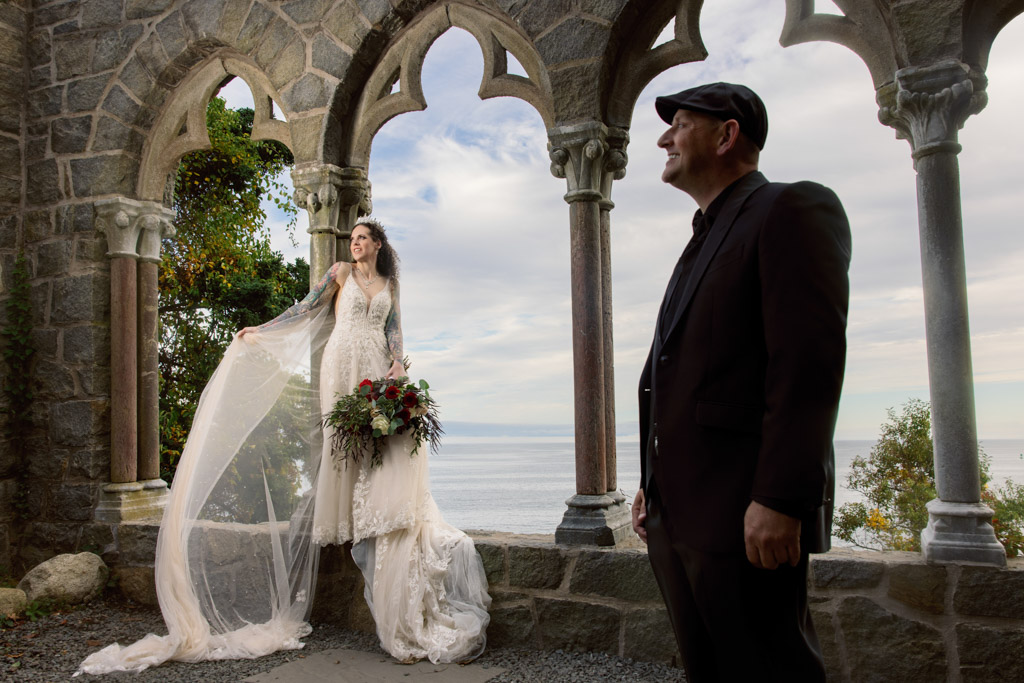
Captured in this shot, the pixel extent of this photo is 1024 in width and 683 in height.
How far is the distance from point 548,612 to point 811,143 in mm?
2731

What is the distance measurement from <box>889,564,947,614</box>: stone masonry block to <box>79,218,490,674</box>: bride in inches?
58.0

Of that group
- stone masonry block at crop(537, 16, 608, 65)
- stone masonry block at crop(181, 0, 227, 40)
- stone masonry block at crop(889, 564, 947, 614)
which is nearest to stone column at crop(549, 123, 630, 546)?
stone masonry block at crop(537, 16, 608, 65)

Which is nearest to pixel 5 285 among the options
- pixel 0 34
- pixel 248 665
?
pixel 0 34

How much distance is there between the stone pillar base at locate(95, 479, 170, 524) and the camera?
4.17 metres

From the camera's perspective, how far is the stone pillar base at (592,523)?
3090mm

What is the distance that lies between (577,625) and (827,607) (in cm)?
90

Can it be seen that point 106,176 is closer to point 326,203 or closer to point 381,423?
point 326,203

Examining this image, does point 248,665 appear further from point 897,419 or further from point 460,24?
point 897,419

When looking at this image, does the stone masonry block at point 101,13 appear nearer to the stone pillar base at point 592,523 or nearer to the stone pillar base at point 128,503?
the stone pillar base at point 128,503

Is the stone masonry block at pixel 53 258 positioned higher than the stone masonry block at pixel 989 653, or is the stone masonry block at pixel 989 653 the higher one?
the stone masonry block at pixel 53 258

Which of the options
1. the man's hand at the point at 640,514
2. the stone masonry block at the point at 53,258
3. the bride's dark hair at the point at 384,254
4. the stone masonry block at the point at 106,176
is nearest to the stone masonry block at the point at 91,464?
the stone masonry block at the point at 53,258

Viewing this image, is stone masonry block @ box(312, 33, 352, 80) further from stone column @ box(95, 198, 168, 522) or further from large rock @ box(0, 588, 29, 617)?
large rock @ box(0, 588, 29, 617)

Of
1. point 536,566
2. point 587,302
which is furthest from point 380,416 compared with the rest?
point 587,302

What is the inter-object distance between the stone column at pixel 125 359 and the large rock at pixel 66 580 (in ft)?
0.89
